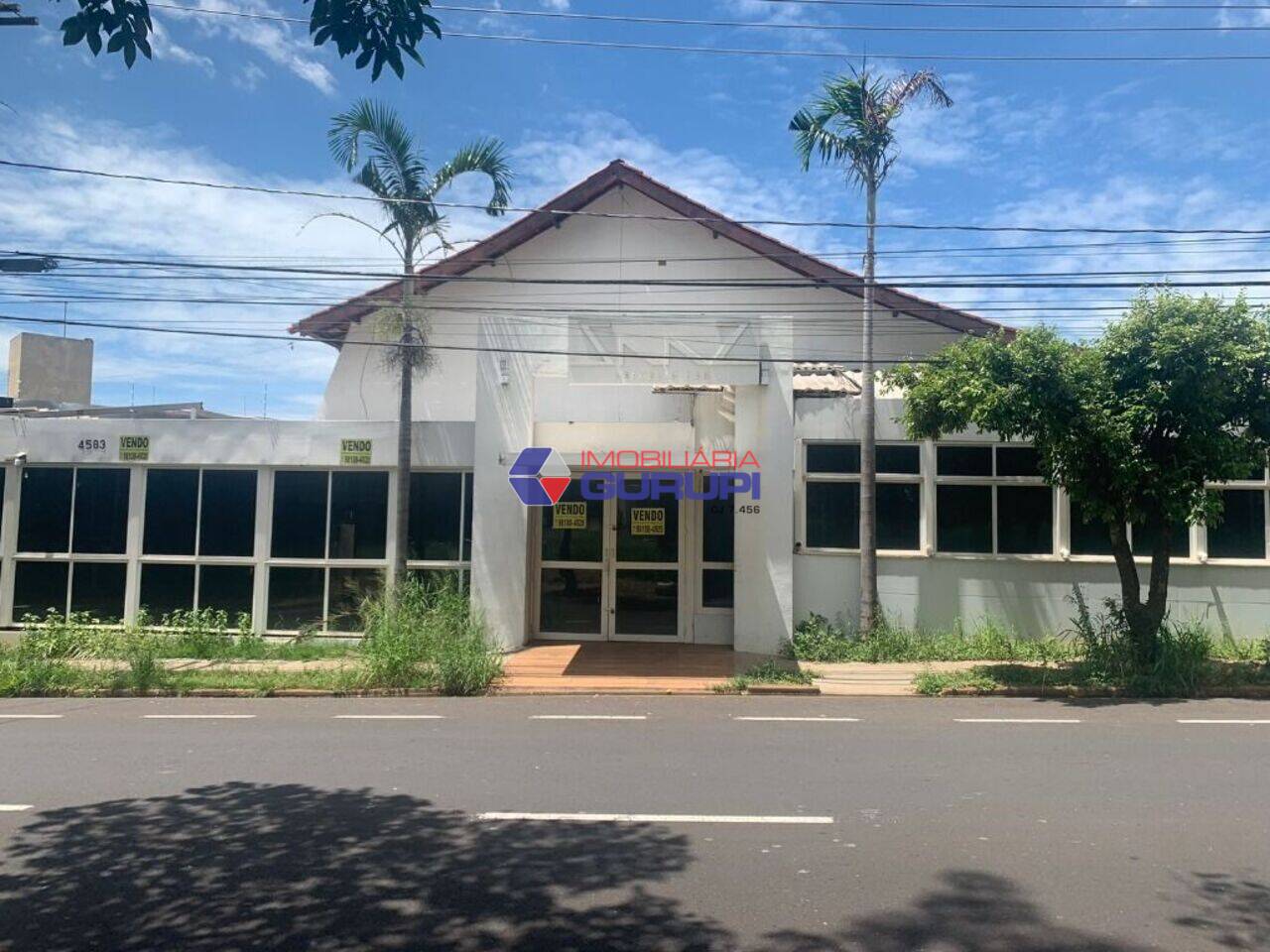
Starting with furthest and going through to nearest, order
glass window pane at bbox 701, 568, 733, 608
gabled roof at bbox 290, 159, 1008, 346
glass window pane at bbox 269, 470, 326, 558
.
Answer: gabled roof at bbox 290, 159, 1008, 346 → glass window pane at bbox 269, 470, 326, 558 → glass window pane at bbox 701, 568, 733, 608

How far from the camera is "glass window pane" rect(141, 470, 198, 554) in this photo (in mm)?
15258

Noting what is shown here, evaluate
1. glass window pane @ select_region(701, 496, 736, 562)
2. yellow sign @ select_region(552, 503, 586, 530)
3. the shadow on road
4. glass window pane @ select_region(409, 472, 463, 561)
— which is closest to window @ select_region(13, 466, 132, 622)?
glass window pane @ select_region(409, 472, 463, 561)

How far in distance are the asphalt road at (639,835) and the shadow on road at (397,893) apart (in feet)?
0.07

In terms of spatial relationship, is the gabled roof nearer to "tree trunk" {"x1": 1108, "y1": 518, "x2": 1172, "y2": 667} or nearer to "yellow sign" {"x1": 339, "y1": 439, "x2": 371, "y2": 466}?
"yellow sign" {"x1": 339, "y1": 439, "x2": 371, "y2": 466}

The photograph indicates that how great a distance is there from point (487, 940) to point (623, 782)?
2.80m

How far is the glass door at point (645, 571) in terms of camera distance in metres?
15.0

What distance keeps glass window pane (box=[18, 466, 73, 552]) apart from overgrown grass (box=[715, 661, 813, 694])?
11449 mm

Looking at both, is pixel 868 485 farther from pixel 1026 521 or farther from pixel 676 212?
pixel 676 212

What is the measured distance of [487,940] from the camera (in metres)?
4.19

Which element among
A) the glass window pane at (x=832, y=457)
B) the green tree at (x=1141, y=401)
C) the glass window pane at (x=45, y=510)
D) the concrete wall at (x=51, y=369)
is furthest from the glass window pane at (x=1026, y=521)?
the concrete wall at (x=51, y=369)

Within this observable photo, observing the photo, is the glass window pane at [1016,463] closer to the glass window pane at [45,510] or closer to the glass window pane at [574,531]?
the glass window pane at [574,531]

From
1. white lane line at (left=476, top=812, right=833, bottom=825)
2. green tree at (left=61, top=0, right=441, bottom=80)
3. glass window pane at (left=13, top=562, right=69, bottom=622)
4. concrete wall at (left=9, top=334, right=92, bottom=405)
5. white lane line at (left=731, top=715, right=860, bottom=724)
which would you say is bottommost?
white lane line at (left=731, top=715, right=860, bottom=724)

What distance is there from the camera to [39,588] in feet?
51.0

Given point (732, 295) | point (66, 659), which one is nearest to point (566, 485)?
point (732, 295)
